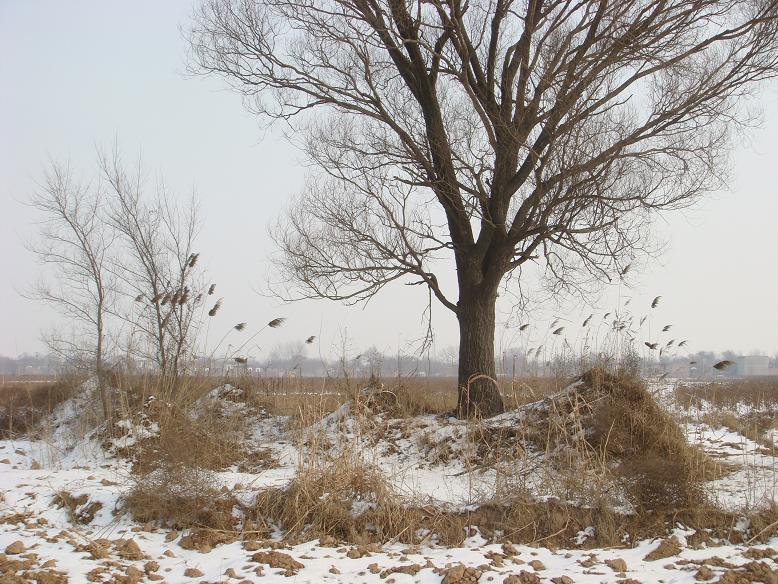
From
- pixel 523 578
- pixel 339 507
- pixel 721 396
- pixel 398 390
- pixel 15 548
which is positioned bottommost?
pixel 523 578

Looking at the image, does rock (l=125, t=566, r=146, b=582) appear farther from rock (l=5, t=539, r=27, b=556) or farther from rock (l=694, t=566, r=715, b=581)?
rock (l=694, t=566, r=715, b=581)

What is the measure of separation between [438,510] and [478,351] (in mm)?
3870

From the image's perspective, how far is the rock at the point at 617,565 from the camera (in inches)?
190

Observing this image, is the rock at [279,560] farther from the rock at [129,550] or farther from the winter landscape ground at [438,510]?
the rock at [129,550]

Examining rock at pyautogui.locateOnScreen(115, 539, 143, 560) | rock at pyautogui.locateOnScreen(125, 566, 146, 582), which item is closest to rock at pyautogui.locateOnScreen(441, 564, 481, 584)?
rock at pyautogui.locateOnScreen(125, 566, 146, 582)

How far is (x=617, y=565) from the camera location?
4.87 meters

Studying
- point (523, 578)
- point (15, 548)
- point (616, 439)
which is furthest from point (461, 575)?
point (616, 439)

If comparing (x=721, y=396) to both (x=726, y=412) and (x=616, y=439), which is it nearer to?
(x=726, y=412)

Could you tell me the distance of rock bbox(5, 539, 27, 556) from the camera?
490cm

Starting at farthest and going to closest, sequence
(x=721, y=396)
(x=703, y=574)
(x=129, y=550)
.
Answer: (x=721, y=396)
(x=129, y=550)
(x=703, y=574)

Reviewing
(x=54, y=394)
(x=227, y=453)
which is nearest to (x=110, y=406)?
(x=227, y=453)

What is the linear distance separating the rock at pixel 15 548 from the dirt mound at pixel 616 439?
444cm

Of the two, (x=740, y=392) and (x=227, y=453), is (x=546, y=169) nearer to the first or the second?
(x=227, y=453)

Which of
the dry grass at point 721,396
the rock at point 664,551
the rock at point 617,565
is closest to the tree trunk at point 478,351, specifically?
the dry grass at point 721,396
